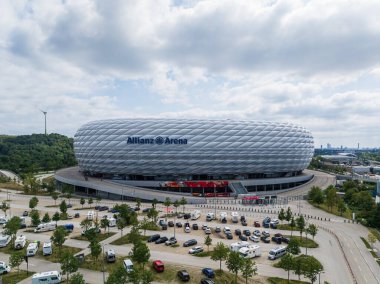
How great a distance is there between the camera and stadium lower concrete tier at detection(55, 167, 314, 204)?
8928 centimetres

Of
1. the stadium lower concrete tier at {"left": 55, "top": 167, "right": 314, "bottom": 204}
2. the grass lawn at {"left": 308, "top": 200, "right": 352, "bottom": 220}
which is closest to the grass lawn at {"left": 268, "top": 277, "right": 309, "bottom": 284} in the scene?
the grass lawn at {"left": 308, "top": 200, "right": 352, "bottom": 220}

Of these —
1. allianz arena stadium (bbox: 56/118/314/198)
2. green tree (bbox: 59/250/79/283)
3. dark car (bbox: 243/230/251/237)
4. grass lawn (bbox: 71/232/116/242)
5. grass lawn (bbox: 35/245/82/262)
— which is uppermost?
allianz arena stadium (bbox: 56/118/314/198)

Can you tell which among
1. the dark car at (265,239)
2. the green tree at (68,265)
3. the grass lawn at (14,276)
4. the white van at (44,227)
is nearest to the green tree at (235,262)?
the dark car at (265,239)

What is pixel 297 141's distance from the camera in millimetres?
115750

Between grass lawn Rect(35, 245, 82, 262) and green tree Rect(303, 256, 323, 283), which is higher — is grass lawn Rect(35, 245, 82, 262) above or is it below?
below

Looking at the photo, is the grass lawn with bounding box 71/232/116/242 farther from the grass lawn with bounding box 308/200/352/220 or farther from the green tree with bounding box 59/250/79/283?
the grass lawn with bounding box 308/200/352/220

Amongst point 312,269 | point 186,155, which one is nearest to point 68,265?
point 312,269

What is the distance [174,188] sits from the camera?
101250 millimetres

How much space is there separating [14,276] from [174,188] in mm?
66381

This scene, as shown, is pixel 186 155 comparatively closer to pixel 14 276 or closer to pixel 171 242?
pixel 171 242

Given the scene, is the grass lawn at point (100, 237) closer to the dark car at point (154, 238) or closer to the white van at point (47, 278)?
the dark car at point (154, 238)

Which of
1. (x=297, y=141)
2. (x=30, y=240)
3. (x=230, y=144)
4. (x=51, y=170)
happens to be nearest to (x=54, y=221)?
(x=30, y=240)

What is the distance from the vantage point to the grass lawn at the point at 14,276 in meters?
35.5

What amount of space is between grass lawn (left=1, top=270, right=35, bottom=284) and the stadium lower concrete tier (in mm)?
49252
